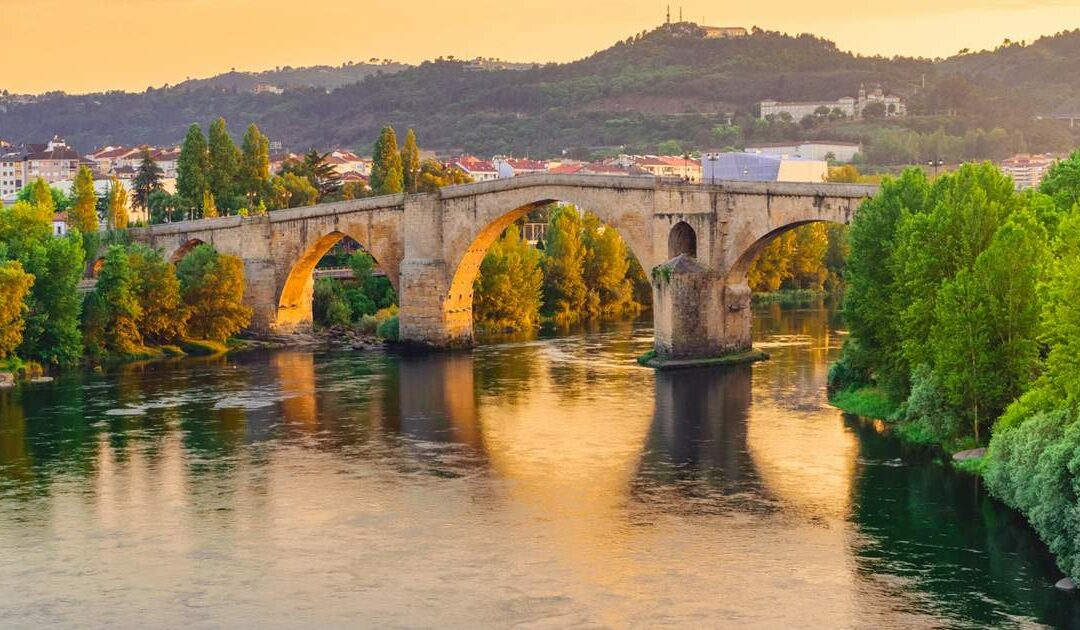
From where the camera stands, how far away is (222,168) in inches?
2454

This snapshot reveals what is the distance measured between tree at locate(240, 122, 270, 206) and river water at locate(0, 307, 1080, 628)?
80.5 feet

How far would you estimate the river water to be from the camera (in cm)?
2081

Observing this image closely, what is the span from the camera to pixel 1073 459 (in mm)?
21078

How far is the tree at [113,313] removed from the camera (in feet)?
149

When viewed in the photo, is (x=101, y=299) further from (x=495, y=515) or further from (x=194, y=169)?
(x=495, y=515)

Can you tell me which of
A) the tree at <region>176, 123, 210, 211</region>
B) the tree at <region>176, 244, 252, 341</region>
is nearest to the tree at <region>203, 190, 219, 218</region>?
the tree at <region>176, 123, 210, 211</region>

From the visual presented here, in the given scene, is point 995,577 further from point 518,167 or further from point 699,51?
point 699,51

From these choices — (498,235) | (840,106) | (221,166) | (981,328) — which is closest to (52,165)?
(221,166)

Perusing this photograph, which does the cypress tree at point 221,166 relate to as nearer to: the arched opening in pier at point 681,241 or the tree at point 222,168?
the tree at point 222,168

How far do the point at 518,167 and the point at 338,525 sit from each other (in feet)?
246

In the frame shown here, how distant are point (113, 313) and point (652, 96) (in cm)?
10798

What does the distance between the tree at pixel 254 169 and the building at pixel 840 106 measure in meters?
77.4

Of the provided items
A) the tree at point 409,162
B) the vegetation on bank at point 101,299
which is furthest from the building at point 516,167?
the vegetation on bank at point 101,299

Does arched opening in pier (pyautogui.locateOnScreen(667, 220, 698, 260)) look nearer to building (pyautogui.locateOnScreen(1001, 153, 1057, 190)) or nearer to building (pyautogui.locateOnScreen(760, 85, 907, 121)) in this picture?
building (pyautogui.locateOnScreen(1001, 153, 1057, 190))
